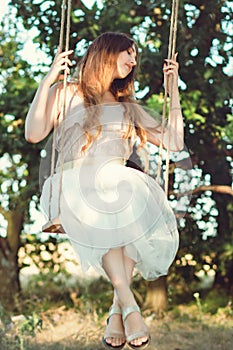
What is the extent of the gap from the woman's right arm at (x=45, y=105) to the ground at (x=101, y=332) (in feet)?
5.76

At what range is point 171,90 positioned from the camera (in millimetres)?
2793

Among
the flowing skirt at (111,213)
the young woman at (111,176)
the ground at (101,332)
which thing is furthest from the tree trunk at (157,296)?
the flowing skirt at (111,213)

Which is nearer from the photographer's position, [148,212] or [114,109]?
[148,212]

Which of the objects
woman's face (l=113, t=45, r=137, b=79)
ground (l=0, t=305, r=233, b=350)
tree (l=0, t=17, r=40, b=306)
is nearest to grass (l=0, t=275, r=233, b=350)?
ground (l=0, t=305, r=233, b=350)

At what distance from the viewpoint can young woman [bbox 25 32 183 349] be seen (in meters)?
2.53

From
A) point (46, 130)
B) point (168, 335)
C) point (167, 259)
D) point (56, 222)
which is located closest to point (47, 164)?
point (46, 130)

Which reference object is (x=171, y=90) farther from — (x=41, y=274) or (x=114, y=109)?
(x=41, y=274)

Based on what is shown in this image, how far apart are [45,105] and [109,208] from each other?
46 centimetres

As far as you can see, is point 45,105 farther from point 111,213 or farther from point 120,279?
point 120,279

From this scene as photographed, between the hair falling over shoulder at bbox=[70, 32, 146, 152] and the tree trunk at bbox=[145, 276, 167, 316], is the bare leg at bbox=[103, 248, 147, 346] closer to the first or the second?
the hair falling over shoulder at bbox=[70, 32, 146, 152]

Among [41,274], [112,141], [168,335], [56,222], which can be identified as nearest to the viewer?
[56,222]

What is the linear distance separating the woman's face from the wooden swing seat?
0.63 m

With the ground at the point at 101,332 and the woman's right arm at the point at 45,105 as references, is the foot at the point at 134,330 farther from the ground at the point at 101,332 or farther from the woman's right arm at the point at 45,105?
the ground at the point at 101,332

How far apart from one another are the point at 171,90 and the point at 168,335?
2.55 m
